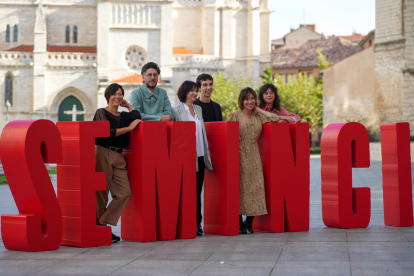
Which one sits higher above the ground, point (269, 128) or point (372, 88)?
point (372, 88)

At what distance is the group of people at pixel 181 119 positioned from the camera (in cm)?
661

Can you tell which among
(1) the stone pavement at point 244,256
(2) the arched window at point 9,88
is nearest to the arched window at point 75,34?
(2) the arched window at point 9,88

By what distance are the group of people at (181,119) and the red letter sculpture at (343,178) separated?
26.1 inches

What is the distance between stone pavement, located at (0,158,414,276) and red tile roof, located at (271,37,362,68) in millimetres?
58444

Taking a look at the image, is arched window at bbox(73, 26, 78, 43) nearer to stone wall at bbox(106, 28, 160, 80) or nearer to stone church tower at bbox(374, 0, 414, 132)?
stone wall at bbox(106, 28, 160, 80)

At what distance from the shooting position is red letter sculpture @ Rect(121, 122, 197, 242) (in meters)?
6.61

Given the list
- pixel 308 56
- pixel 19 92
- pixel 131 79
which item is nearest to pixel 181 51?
pixel 131 79

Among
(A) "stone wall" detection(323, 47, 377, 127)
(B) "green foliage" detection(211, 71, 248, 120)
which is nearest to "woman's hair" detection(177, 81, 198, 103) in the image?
(A) "stone wall" detection(323, 47, 377, 127)

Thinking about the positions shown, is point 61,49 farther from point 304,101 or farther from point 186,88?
point 186,88

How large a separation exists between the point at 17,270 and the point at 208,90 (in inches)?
130

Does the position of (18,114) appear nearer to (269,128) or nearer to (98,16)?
(98,16)

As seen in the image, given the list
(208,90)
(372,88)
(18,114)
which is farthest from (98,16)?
(208,90)

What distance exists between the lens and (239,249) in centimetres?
603

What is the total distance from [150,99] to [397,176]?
348 cm
